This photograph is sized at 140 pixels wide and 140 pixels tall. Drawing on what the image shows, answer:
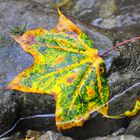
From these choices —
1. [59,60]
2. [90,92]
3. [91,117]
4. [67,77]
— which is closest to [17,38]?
[59,60]

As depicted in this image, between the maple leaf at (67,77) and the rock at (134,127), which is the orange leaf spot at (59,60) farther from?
the rock at (134,127)

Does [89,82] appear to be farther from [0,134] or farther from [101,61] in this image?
[0,134]

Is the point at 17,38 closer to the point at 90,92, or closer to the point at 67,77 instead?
the point at 67,77

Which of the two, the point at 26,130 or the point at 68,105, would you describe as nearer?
the point at 68,105

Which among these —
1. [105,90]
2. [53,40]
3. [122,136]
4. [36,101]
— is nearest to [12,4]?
[53,40]

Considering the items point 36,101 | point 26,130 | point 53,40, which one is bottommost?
point 26,130

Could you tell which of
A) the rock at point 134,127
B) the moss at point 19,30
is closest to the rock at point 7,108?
the moss at point 19,30
